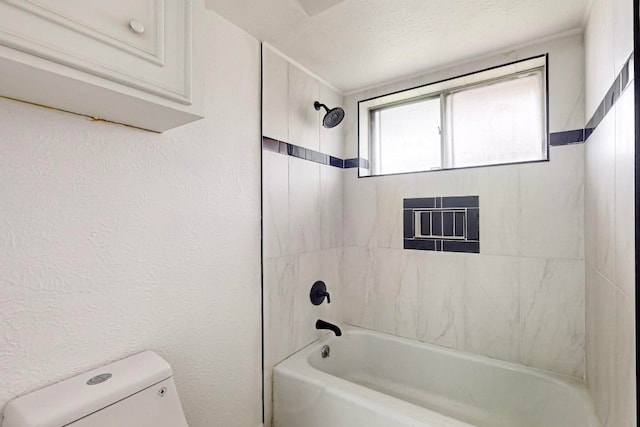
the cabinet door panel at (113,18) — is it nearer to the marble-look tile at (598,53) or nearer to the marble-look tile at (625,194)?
the marble-look tile at (625,194)

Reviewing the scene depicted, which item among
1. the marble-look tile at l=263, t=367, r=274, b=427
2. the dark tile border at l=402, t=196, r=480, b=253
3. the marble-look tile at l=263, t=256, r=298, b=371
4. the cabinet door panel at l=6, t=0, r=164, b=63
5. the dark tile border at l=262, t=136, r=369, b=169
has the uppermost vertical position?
the cabinet door panel at l=6, t=0, r=164, b=63

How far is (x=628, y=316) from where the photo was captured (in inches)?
33.8

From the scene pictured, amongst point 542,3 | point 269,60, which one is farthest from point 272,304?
point 542,3

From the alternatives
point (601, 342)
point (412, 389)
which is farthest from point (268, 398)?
point (601, 342)

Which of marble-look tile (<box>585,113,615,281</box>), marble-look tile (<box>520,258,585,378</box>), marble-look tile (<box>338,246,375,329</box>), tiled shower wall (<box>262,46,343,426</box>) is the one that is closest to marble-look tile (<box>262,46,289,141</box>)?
tiled shower wall (<box>262,46,343,426</box>)

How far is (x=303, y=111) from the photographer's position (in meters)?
1.90

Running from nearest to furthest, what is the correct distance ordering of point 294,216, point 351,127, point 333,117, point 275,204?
point 275,204
point 294,216
point 333,117
point 351,127

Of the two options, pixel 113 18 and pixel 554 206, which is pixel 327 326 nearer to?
pixel 554 206

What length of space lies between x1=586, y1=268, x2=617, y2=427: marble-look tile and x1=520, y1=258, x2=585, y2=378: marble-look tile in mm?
67

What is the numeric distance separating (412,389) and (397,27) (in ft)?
7.05

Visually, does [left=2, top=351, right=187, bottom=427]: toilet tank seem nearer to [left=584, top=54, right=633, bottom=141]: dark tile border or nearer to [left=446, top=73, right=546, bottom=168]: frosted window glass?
[left=584, top=54, right=633, bottom=141]: dark tile border

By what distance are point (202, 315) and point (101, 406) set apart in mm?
484

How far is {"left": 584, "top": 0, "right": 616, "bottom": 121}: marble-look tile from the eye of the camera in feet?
3.42

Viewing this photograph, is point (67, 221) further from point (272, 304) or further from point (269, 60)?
point (269, 60)
